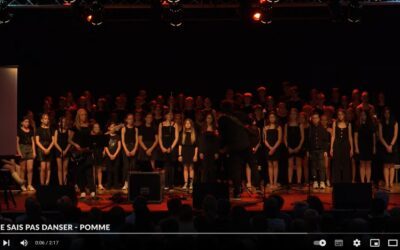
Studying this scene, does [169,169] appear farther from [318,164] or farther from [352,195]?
[352,195]

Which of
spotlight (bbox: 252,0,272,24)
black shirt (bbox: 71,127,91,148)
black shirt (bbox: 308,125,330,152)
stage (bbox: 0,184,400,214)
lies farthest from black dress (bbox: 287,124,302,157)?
black shirt (bbox: 71,127,91,148)

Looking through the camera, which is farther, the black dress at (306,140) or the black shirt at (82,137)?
the black dress at (306,140)

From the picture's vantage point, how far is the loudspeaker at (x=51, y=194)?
39.2 feet

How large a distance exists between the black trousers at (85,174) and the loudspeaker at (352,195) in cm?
556

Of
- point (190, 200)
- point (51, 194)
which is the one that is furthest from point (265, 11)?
point (51, 194)

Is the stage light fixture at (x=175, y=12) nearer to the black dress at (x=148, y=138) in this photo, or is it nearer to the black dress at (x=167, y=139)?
the black dress at (x=167, y=139)

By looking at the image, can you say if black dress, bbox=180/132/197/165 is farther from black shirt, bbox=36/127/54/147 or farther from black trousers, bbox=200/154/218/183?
black shirt, bbox=36/127/54/147

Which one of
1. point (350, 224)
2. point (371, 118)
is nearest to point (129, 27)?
point (371, 118)

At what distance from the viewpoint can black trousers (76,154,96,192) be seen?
14688 millimetres

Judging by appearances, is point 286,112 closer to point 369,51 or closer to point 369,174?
point 369,174

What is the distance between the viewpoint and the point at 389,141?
1609 cm

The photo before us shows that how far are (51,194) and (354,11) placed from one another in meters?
7.76

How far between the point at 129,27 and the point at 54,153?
4776 millimetres

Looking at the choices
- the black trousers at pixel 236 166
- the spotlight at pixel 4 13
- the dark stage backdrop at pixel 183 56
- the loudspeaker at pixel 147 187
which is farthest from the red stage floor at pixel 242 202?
the dark stage backdrop at pixel 183 56
